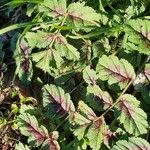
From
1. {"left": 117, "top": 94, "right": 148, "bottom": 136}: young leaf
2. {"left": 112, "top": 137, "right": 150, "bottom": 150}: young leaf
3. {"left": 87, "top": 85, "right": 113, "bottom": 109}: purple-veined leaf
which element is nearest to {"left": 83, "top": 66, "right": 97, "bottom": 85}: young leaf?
{"left": 87, "top": 85, "right": 113, "bottom": 109}: purple-veined leaf

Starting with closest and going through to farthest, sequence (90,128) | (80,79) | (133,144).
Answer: (133,144) < (90,128) < (80,79)

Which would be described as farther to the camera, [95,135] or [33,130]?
[33,130]

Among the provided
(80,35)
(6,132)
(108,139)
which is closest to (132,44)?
(80,35)

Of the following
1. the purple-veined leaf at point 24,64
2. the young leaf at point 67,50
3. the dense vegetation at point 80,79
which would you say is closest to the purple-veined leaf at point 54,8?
the dense vegetation at point 80,79

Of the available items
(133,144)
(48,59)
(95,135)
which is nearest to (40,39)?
(48,59)

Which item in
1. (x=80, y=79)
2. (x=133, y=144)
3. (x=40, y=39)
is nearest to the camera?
(x=133, y=144)

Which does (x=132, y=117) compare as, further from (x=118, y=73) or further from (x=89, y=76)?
(x=89, y=76)

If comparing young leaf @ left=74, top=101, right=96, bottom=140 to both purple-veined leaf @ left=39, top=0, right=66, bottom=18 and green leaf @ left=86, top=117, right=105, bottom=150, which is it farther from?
purple-veined leaf @ left=39, top=0, right=66, bottom=18

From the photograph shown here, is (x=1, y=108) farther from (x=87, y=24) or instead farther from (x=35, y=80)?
(x=87, y=24)
